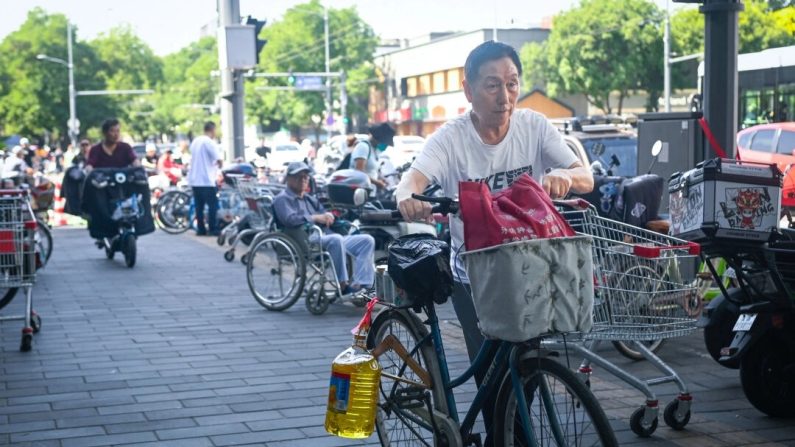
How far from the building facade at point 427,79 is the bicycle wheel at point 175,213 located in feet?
175

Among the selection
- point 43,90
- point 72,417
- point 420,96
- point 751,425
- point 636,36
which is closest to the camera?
point 751,425

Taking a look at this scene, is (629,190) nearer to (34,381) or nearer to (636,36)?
(34,381)

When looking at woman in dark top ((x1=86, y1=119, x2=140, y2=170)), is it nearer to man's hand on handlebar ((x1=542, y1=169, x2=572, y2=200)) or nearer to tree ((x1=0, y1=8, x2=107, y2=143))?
man's hand on handlebar ((x1=542, y1=169, x2=572, y2=200))

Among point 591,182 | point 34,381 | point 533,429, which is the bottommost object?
point 34,381

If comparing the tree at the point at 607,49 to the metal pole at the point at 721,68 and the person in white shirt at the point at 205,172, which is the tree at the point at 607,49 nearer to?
the person in white shirt at the point at 205,172

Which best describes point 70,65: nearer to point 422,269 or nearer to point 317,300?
point 317,300

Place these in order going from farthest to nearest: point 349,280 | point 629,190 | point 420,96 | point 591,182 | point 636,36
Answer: point 420,96
point 636,36
point 349,280
point 629,190
point 591,182

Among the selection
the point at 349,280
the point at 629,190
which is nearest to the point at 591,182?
the point at 629,190

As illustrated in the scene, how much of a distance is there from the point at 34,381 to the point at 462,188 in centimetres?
447

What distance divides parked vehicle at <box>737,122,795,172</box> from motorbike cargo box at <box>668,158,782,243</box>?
15.2 m

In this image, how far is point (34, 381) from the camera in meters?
7.37

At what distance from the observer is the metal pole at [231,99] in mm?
19250

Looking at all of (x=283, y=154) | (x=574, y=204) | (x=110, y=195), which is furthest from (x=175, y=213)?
(x=283, y=154)

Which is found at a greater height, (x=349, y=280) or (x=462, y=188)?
(x=462, y=188)
